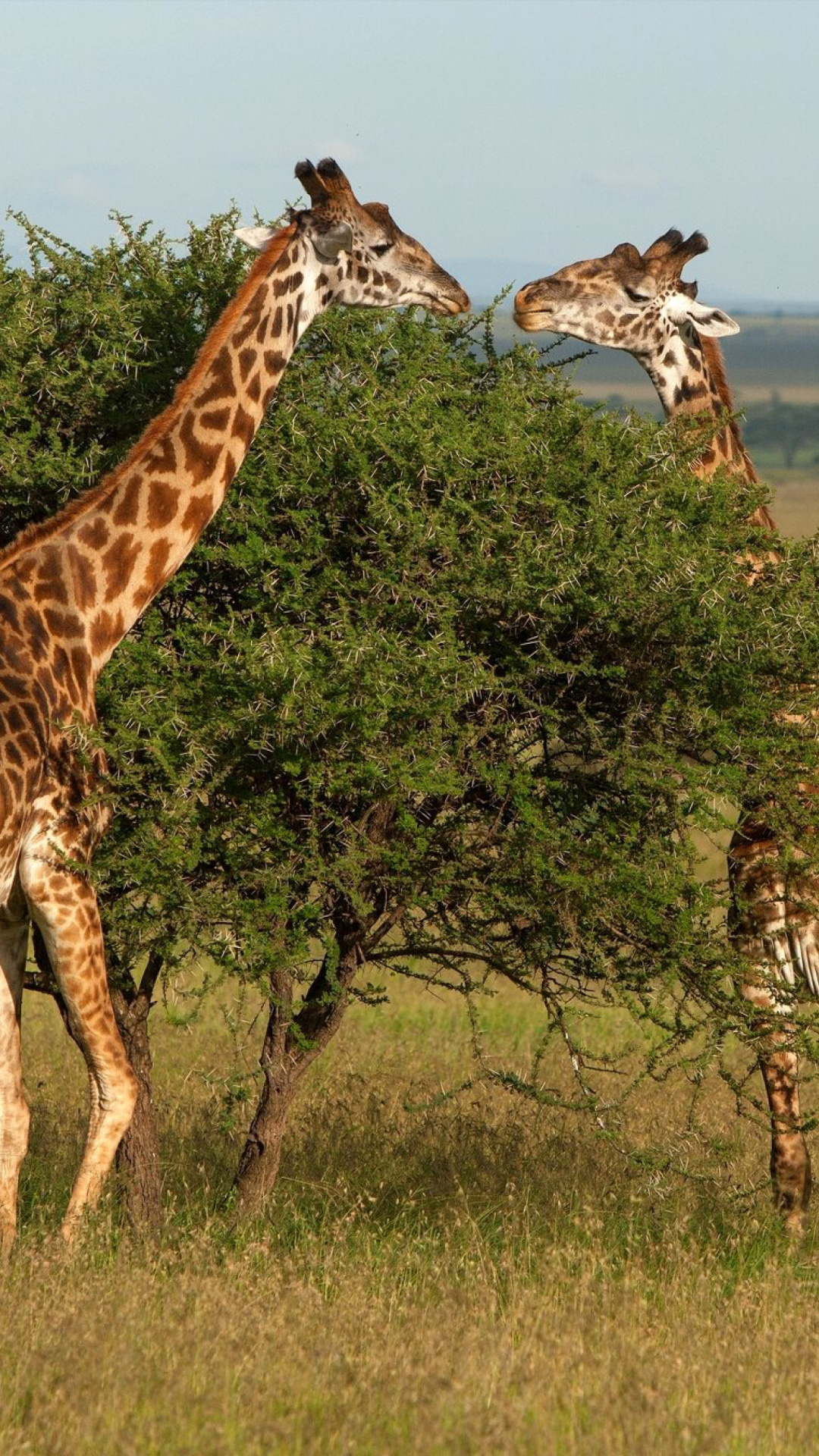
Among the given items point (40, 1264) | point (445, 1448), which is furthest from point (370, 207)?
point (445, 1448)

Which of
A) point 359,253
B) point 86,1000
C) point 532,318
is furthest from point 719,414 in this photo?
point 86,1000

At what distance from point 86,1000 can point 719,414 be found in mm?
4008

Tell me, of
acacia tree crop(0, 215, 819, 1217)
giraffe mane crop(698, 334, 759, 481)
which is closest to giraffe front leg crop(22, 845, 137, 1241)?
acacia tree crop(0, 215, 819, 1217)

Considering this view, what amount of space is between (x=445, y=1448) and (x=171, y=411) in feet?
13.3

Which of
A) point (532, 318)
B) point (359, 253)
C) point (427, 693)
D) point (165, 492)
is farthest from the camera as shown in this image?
point (532, 318)

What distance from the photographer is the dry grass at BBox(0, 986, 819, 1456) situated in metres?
4.57

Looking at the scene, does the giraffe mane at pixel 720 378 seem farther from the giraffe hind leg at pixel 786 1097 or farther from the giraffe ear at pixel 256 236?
the giraffe ear at pixel 256 236

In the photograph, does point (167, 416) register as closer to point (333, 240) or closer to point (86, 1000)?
point (333, 240)

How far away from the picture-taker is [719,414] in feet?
26.7

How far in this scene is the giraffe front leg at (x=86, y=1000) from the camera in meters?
6.31

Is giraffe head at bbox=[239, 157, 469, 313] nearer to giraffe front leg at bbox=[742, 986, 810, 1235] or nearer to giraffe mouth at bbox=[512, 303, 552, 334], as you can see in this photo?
giraffe mouth at bbox=[512, 303, 552, 334]

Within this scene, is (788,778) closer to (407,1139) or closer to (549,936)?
(549,936)

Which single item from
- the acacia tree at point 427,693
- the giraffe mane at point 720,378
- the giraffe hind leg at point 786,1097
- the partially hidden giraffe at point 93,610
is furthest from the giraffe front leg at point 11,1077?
the giraffe mane at point 720,378

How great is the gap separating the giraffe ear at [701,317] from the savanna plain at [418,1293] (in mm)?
3824
